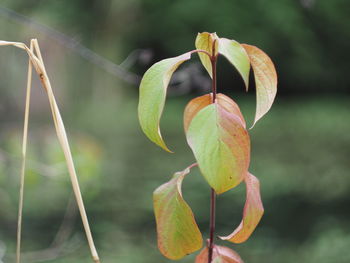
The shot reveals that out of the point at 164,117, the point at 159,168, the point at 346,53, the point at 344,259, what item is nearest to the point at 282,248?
the point at 344,259

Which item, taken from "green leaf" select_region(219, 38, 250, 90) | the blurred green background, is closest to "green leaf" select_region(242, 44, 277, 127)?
"green leaf" select_region(219, 38, 250, 90)

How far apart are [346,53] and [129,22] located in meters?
1.12

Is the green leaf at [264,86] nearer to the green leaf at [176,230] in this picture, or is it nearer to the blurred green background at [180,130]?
the green leaf at [176,230]

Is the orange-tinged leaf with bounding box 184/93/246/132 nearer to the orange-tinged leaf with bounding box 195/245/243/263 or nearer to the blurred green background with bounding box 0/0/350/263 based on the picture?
the orange-tinged leaf with bounding box 195/245/243/263

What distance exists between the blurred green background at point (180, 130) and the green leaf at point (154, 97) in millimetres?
1676

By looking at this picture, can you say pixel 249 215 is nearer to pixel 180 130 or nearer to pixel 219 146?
pixel 219 146

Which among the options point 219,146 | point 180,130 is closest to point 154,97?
point 219,146

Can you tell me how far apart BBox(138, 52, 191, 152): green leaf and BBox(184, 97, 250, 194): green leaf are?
20mm

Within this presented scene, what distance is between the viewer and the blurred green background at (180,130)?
7.75ft

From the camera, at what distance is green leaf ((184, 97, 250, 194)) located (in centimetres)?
28

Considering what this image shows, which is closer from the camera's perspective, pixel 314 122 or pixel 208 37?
pixel 208 37

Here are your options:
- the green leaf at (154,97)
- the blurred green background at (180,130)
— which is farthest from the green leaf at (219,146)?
the blurred green background at (180,130)

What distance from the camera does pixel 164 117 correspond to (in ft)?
10.3

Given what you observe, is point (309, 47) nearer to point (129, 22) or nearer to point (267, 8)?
point (267, 8)
